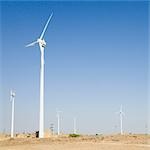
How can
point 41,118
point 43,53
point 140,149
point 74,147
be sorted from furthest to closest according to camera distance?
1. point 43,53
2. point 41,118
3. point 74,147
4. point 140,149

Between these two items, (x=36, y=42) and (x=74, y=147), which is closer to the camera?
(x=74, y=147)

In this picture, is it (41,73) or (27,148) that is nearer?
(27,148)

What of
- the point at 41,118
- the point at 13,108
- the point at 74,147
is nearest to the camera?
the point at 74,147

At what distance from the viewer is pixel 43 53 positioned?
64062mm

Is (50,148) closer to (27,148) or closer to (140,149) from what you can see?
(27,148)

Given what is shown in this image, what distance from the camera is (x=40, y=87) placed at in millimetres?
60125

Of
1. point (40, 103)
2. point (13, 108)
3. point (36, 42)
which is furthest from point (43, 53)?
point (13, 108)

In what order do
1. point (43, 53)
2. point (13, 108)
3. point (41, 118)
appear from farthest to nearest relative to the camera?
1. point (13, 108)
2. point (43, 53)
3. point (41, 118)

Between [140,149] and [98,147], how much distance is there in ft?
16.0

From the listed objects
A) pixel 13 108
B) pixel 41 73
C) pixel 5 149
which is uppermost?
pixel 41 73

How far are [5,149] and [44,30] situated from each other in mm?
29043

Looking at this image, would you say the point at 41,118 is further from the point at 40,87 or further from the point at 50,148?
the point at 50,148

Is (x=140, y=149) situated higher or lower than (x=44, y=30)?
lower

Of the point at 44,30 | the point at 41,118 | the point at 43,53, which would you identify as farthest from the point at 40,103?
the point at 44,30
